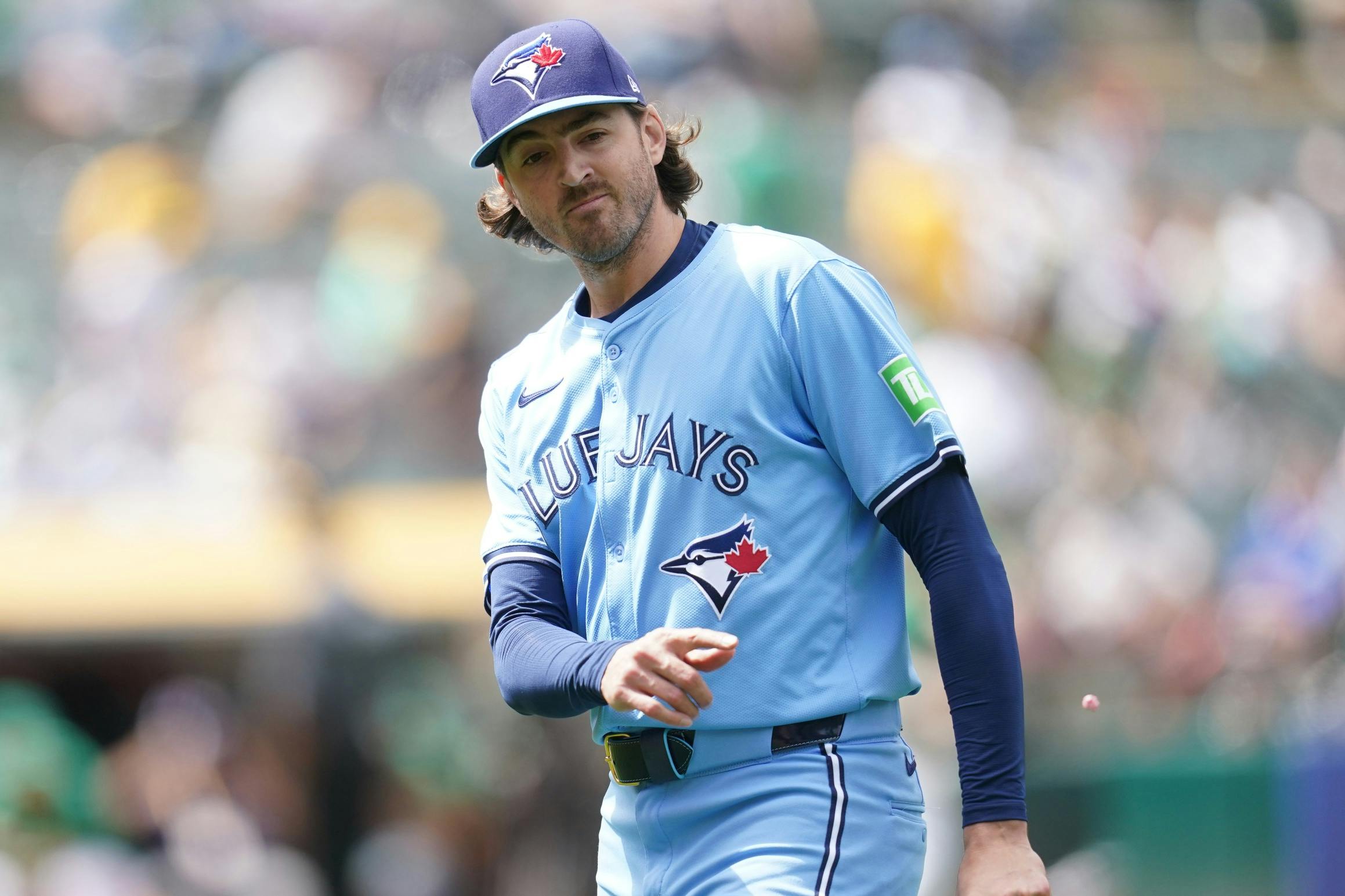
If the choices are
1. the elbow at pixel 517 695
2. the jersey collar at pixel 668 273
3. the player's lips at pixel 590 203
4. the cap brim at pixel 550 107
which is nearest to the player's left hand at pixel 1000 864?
the elbow at pixel 517 695

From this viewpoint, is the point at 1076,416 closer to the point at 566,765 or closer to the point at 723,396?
the point at 566,765

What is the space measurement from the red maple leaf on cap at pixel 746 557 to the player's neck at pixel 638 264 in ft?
1.60

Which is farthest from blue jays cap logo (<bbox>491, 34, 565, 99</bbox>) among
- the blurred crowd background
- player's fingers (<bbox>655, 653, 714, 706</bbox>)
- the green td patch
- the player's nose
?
the blurred crowd background

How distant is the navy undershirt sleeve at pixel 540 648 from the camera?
235 centimetres

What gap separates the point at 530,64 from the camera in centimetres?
252

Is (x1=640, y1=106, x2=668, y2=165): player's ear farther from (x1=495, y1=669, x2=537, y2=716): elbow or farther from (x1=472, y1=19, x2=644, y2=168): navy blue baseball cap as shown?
(x1=495, y1=669, x2=537, y2=716): elbow

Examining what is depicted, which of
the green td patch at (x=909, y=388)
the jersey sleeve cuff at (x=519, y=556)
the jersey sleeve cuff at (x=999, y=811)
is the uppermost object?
the green td patch at (x=909, y=388)

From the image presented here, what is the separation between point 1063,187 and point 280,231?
470 cm

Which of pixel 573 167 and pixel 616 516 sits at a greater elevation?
pixel 573 167

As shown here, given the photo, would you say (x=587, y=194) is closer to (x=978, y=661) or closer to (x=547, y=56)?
(x=547, y=56)

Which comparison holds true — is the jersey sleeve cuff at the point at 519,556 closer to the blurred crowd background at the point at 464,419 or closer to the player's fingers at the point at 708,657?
the player's fingers at the point at 708,657

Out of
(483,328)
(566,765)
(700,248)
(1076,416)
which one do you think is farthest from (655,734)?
(1076,416)

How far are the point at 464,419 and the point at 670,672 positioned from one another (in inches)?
239

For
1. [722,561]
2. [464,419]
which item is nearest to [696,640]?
[722,561]
